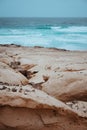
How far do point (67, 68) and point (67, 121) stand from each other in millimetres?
2211

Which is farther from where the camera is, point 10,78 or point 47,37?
point 47,37

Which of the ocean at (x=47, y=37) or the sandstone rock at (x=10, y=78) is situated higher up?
the sandstone rock at (x=10, y=78)

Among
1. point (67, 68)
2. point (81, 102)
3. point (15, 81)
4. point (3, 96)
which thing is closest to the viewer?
point (3, 96)

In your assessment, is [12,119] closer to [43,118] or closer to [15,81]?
[43,118]

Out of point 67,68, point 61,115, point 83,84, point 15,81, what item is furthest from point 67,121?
point 67,68

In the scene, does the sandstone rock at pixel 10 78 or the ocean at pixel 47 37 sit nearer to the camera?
the sandstone rock at pixel 10 78

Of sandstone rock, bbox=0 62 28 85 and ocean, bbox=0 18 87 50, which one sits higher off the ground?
sandstone rock, bbox=0 62 28 85

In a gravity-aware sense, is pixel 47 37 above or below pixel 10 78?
below

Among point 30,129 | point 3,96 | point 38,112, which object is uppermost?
point 3,96

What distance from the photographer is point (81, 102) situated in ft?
15.1

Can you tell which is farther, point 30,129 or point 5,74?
point 5,74

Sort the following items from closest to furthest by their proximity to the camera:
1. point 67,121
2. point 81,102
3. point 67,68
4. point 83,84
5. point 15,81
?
point 67,121
point 81,102
point 83,84
point 15,81
point 67,68

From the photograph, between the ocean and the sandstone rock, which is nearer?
the sandstone rock

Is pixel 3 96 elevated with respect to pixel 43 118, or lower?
elevated
